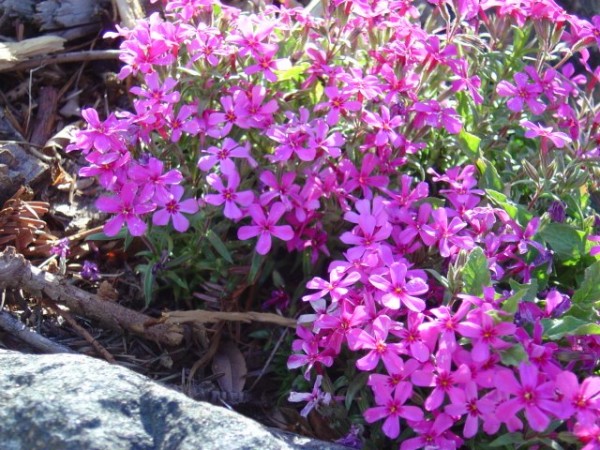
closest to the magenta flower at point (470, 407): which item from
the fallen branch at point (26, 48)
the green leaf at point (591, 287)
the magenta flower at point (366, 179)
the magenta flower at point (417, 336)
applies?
the magenta flower at point (417, 336)

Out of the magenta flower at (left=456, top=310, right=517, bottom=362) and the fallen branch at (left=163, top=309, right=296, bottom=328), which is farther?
the fallen branch at (left=163, top=309, right=296, bottom=328)

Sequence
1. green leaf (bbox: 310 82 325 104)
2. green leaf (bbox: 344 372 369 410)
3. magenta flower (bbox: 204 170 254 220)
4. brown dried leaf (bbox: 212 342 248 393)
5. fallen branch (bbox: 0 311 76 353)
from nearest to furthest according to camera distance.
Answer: green leaf (bbox: 344 372 369 410)
magenta flower (bbox: 204 170 254 220)
fallen branch (bbox: 0 311 76 353)
brown dried leaf (bbox: 212 342 248 393)
green leaf (bbox: 310 82 325 104)

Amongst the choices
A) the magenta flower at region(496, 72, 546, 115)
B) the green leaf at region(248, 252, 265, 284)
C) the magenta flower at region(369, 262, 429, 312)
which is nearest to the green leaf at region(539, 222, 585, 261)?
the magenta flower at region(496, 72, 546, 115)

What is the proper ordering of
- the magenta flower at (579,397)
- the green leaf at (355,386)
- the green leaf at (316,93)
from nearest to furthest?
1. the magenta flower at (579,397)
2. the green leaf at (355,386)
3. the green leaf at (316,93)

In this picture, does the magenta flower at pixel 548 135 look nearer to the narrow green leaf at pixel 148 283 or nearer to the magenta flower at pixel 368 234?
the magenta flower at pixel 368 234

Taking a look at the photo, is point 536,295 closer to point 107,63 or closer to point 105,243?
point 105,243

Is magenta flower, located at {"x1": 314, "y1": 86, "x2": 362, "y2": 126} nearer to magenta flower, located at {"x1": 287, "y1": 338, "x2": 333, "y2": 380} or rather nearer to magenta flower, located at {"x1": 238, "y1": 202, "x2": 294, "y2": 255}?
magenta flower, located at {"x1": 238, "y1": 202, "x2": 294, "y2": 255}
